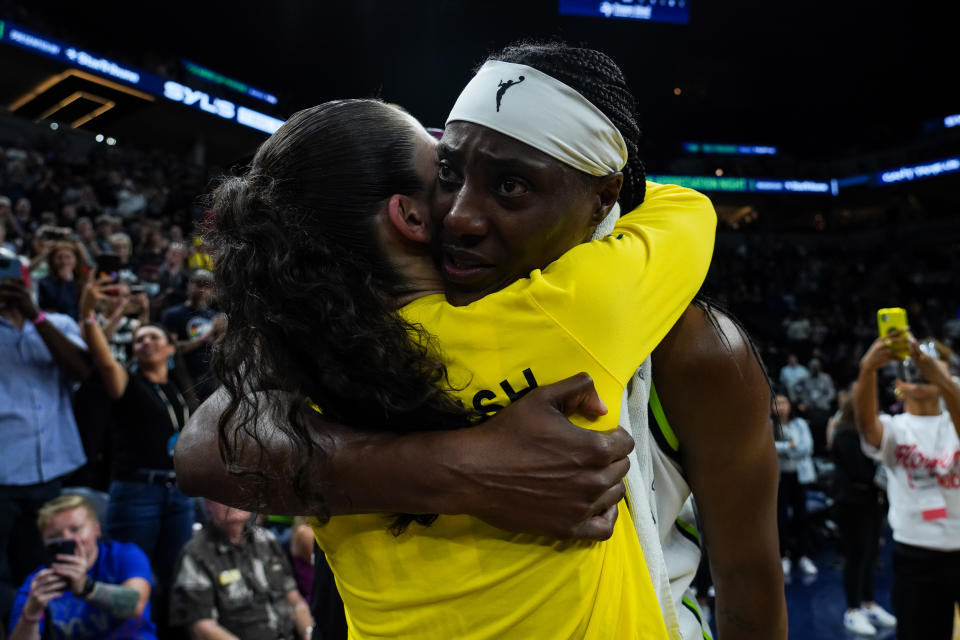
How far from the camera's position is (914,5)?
19.0 metres

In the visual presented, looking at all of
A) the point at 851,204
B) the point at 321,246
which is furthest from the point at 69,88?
the point at 851,204

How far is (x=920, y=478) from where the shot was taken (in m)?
3.72

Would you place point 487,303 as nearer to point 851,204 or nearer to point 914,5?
point 914,5

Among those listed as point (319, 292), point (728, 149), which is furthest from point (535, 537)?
point (728, 149)

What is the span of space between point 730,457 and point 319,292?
26.4 inches

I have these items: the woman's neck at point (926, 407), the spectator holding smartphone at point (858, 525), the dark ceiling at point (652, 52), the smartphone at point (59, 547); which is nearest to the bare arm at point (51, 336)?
the smartphone at point (59, 547)

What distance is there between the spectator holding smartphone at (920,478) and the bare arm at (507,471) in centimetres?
321

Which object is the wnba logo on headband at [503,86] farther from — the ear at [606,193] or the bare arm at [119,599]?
the bare arm at [119,599]

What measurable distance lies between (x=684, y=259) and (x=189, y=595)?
3069 millimetres

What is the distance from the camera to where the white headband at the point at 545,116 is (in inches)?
40.3

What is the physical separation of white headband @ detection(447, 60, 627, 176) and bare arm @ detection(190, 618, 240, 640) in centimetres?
297

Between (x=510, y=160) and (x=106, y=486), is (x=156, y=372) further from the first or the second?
(x=510, y=160)

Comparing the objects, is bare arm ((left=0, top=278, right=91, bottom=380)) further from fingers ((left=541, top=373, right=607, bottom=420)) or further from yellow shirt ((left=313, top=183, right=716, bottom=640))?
fingers ((left=541, top=373, right=607, bottom=420))

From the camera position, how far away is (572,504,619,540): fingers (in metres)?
0.93
